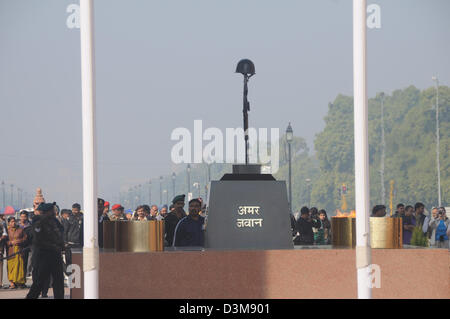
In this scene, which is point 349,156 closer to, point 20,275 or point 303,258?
point 20,275

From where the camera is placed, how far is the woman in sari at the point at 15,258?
73.6ft

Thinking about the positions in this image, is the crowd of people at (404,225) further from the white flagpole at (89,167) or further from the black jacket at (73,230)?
the white flagpole at (89,167)

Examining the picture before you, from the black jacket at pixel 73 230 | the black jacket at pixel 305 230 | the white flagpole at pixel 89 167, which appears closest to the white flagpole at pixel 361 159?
the white flagpole at pixel 89 167

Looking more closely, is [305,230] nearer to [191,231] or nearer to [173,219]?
[173,219]

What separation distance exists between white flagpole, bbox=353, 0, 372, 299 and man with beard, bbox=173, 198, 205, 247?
3.67 meters

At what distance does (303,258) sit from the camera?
12.3m

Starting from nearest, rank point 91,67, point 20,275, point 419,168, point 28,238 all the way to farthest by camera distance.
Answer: point 91,67
point 28,238
point 20,275
point 419,168

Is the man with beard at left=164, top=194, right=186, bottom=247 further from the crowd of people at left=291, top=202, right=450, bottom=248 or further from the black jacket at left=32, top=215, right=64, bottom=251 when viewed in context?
the crowd of people at left=291, top=202, right=450, bottom=248

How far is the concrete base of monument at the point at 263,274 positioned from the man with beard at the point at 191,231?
6.05 ft

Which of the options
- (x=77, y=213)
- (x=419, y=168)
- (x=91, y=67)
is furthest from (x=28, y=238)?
(x=419, y=168)

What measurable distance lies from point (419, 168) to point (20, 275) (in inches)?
3455

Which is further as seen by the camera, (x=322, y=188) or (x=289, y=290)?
(x=322, y=188)

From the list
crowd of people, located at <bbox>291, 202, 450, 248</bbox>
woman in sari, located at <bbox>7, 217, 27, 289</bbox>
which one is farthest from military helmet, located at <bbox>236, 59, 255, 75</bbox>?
woman in sari, located at <bbox>7, 217, 27, 289</bbox>

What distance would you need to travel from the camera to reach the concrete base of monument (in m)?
12.1
